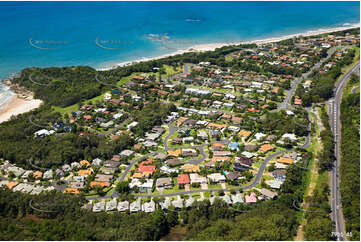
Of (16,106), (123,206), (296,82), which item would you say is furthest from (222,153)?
(16,106)

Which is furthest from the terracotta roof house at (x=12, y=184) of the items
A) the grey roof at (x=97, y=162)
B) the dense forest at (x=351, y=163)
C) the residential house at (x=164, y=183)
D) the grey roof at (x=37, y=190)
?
the dense forest at (x=351, y=163)

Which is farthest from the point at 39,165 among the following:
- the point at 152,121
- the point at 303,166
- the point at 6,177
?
the point at 303,166

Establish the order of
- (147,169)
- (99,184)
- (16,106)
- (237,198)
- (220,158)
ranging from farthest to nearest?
(16,106), (220,158), (147,169), (99,184), (237,198)

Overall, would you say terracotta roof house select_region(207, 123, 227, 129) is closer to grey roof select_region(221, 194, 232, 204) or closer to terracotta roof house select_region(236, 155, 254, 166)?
terracotta roof house select_region(236, 155, 254, 166)

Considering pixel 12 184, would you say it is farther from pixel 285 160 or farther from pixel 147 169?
pixel 285 160

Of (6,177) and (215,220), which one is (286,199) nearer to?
(215,220)

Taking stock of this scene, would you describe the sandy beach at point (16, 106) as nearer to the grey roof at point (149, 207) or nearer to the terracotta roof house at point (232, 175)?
the grey roof at point (149, 207)

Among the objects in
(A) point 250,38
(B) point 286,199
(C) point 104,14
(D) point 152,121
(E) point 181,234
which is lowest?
(E) point 181,234
